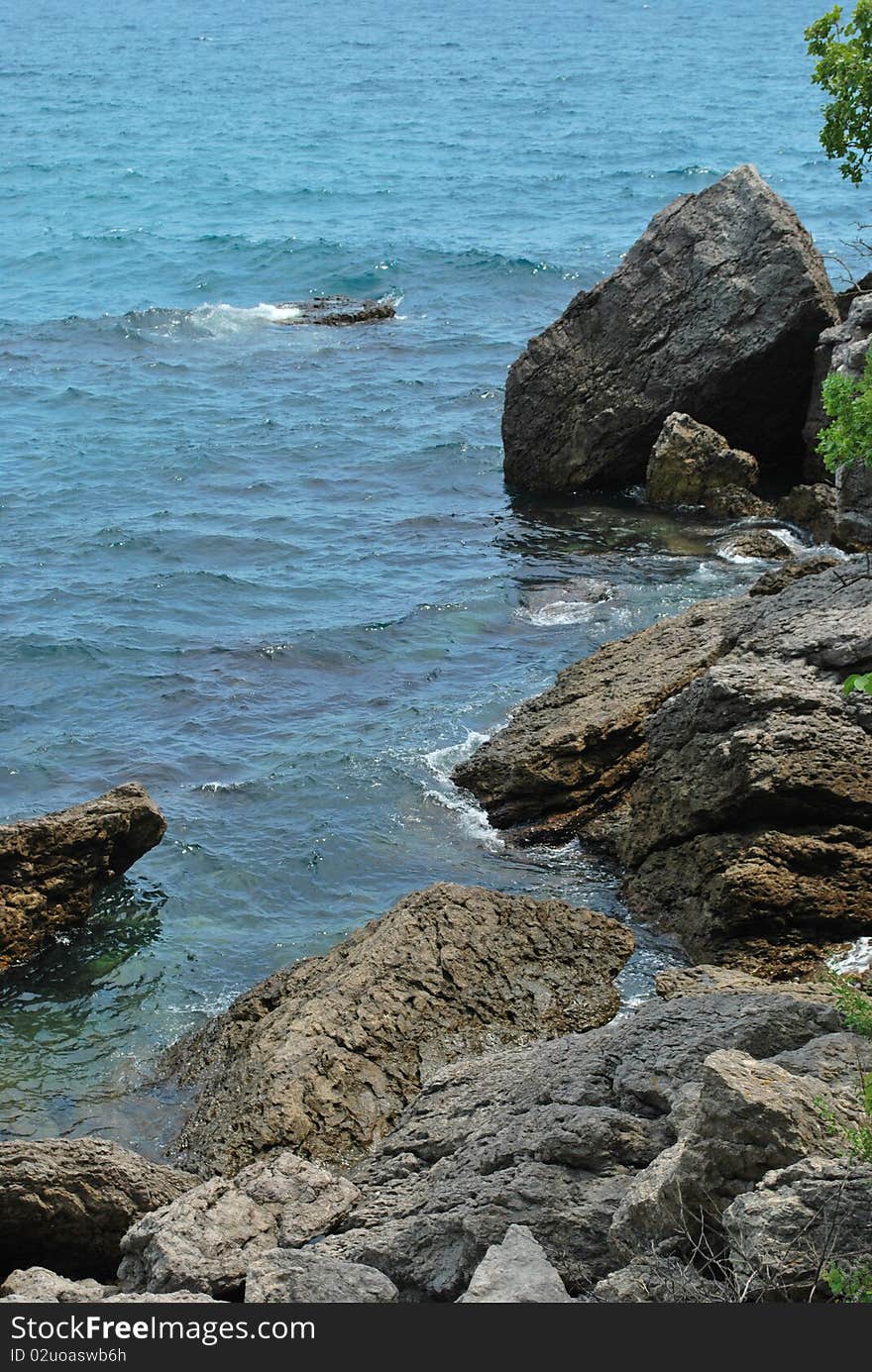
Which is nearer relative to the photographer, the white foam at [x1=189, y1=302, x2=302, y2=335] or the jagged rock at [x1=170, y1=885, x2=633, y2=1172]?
the jagged rock at [x1=170, y1=885, x2=633, y2=1172]

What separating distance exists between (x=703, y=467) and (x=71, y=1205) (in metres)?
18.6

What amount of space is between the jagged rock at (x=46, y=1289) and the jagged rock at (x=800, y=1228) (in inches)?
137

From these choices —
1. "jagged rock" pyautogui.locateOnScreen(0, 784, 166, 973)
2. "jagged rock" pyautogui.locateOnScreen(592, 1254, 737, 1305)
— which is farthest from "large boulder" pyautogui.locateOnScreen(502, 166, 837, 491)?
"jagged rock" pyautogui.locateOnScreen(592, 1254, 737, 1305)

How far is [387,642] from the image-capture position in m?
23.6

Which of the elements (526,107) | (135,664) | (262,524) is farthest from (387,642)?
(526,107)

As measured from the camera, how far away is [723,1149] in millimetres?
7691

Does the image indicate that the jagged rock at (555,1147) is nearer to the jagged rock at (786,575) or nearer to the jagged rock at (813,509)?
the jagged rock at (786,575)

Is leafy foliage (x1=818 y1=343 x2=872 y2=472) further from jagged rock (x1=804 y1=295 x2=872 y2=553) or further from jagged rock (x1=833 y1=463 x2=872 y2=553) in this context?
jagged rock (x1=833 y1=463 x2=872 y2=553)

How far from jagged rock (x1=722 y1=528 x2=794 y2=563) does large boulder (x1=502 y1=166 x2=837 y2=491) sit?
128 inches

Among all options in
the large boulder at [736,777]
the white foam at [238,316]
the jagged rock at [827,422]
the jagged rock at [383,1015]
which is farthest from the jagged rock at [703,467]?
the white foam at [238,316]

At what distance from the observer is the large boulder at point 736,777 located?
43.5 feet

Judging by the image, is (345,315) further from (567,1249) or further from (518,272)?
(567,1249)

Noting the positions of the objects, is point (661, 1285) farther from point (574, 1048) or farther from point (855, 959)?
point (855, 959)

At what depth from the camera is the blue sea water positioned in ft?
54.4
